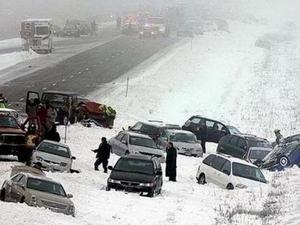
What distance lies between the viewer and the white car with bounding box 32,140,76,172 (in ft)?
82.1

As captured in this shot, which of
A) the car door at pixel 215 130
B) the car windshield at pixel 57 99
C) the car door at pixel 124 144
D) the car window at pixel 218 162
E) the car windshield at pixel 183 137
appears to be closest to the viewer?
the car window at pixel 218 162

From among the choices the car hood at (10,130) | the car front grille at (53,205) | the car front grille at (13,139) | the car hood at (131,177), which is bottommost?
the car hood at (131,177)

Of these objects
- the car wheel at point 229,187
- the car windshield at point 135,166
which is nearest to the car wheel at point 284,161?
the car wheel at point 229,187

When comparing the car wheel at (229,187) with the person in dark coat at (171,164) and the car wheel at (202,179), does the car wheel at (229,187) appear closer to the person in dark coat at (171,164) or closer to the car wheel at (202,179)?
the car wheel at (202,179)

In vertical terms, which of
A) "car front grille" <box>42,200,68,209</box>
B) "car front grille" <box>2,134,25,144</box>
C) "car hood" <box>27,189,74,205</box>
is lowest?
"car front grille" <box>2,134,25,144</box>

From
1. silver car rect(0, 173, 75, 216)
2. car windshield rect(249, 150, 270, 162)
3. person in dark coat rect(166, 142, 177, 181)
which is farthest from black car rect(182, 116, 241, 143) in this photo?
silver car rect(0, 173, 75, 216)

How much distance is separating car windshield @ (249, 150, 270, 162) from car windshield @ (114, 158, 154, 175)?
10.4 meters

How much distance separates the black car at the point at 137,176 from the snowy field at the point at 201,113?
527mm

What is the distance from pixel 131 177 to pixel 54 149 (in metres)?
3.87

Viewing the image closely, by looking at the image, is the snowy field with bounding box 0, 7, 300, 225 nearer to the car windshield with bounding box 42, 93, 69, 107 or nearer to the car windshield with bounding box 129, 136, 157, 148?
the car windshield with bounding box 129, 136, 157, 148

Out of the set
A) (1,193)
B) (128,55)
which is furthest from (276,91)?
(1,193)

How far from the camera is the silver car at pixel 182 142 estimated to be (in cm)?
3425

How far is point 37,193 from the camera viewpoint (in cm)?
1862

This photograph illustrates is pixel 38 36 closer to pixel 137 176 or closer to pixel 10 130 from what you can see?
pixel 10 130
